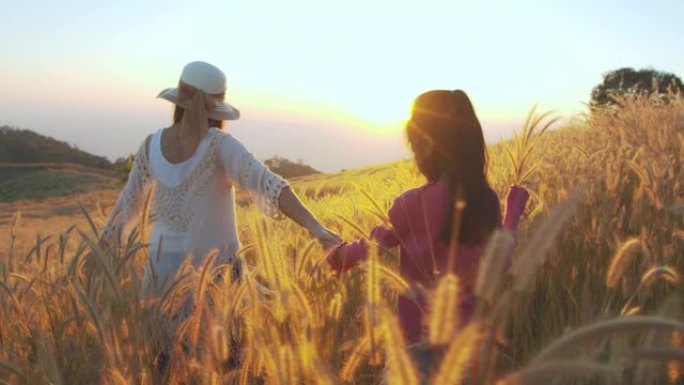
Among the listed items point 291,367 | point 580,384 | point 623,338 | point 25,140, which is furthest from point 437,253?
point 25,140

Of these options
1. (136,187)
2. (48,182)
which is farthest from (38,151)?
(136,187)

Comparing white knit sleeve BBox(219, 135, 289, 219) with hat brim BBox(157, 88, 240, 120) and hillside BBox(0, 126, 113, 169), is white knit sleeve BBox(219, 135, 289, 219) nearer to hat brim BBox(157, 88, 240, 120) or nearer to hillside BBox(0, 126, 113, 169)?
hat brim BBox(157, 88, 240, 120)

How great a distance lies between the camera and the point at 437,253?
207 cm

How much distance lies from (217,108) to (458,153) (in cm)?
111

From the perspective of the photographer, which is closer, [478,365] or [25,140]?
[478,365]

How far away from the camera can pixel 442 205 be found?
6.73 ft

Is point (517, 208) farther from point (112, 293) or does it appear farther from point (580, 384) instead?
point (112, 293)

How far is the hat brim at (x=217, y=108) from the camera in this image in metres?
2.77

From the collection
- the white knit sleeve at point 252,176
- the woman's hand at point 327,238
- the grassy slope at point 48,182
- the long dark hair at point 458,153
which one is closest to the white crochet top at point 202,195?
the white knit sleeve at point 252,176

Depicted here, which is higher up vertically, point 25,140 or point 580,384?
point 25,140

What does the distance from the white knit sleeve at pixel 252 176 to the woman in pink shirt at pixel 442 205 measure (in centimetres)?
66

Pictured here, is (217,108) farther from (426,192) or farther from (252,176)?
(426,192)

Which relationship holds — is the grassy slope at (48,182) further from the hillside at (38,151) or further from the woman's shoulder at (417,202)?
the woman's shoulder at (417,202)

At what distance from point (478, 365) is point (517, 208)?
4.74 ft
